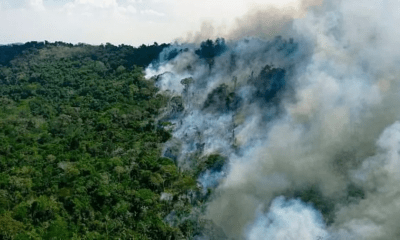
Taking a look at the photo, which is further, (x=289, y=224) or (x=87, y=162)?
(x=87, y=162)

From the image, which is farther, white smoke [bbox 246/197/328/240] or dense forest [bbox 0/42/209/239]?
dense forest [bbox 0/42/209/239]

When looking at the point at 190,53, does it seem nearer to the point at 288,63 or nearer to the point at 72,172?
the point at 288,63

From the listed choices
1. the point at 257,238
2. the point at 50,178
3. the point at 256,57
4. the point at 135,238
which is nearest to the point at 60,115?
the point at 50,178

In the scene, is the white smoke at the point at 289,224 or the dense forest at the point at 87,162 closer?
the white smoke at the point at 289,224

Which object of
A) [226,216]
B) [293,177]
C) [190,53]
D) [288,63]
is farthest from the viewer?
[190,53]

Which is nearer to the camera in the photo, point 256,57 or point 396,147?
point 396,147

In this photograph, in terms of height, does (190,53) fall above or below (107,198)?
above

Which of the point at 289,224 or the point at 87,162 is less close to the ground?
the point at 87,162

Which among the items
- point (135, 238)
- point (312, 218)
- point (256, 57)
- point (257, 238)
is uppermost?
point (256, 57)
